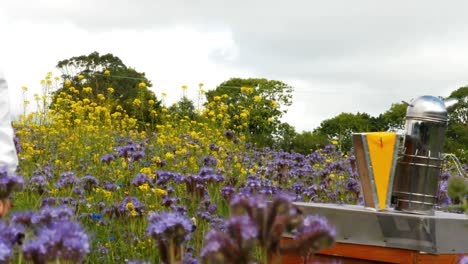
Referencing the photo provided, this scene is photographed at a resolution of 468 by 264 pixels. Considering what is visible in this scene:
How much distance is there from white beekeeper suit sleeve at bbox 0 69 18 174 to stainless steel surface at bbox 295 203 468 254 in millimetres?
1448

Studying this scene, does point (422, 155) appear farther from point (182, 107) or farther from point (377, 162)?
→ point (182, 107)

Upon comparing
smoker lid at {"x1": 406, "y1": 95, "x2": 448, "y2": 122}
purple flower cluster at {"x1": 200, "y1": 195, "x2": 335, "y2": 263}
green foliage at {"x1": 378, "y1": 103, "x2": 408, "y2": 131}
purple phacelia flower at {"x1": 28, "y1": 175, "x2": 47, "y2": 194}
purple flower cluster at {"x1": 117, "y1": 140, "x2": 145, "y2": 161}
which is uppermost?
green foliage at {"x1": 378, "y1": 103, "x2": 408, "y2": 131}

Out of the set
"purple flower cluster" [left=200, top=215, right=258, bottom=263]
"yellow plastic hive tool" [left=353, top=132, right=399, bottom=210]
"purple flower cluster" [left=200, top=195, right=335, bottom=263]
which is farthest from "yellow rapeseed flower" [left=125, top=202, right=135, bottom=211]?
"purple flower cluster" [left=200, top=215, right=258, bottom=263]

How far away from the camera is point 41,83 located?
33.9 ft

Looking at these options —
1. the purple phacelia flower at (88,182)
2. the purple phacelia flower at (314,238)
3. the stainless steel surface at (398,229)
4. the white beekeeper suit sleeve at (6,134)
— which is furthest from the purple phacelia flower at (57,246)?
the purple phacelia flower at (88,182)

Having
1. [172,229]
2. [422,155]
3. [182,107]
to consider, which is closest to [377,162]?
[422,155]

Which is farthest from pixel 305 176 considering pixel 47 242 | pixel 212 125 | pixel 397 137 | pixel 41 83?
pixel 47 242

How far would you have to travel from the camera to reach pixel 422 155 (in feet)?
12.0

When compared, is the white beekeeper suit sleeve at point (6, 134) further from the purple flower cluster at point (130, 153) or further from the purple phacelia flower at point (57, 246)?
the purple phacelia flower at point (57, 246)

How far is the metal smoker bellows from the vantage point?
3629 millimetres

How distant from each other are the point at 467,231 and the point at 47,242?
2747 millimetres

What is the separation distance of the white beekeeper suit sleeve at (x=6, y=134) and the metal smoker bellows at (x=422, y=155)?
207cm

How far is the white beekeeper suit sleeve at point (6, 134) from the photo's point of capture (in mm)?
3271

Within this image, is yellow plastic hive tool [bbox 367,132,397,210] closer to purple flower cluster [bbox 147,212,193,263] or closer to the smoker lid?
the smoker lid
